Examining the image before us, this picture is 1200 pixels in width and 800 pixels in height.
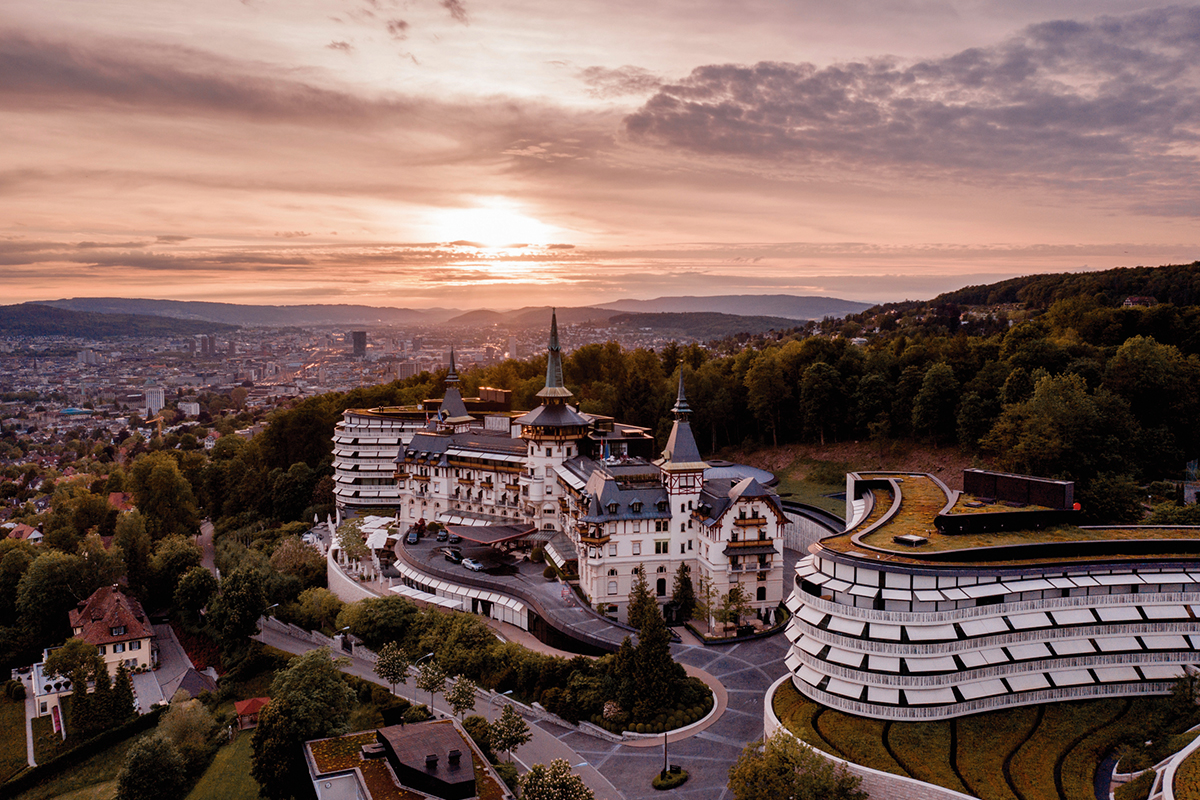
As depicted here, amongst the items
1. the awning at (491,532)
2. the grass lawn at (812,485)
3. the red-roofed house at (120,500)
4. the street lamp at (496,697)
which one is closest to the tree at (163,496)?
the red-roofed house at (120,500)

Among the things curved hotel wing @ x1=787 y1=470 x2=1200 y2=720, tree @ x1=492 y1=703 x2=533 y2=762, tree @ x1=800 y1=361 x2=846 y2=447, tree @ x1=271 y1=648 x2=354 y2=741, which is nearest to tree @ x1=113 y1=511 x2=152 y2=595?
tree @ x1=271 y1=648 x2=354 y2=741

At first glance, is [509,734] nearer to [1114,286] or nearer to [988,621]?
[988,621]

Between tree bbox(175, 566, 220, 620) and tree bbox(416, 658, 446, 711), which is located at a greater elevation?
tree bbox(416, 658, 446, 711)

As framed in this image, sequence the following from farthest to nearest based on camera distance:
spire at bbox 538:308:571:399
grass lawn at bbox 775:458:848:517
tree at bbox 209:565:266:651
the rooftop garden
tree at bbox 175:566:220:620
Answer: grass lawn at bbox 775:458:848:517 < spire at bbox 538:308:571:399 < tree at bbox 175:566:220:620 < tree at bbox 209:565:266:651 < the rooftop garden

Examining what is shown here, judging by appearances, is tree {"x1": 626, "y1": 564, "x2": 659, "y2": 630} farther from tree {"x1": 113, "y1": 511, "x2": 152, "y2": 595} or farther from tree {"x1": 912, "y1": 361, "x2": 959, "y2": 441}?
tree {"x1": 113, "y1": 511, "x2": 152, "y2": 595}

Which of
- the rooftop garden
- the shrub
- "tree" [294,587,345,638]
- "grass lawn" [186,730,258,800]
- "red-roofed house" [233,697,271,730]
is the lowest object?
"grass lawn" [186,730,258,800]

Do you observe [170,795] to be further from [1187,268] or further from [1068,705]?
[1187,268]

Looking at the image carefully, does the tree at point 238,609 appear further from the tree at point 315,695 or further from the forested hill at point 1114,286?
the forested hill at point 1114,286
